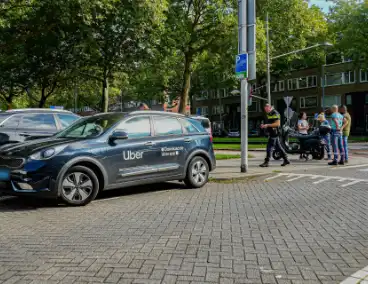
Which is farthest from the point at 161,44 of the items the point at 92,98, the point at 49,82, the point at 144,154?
the point at 92,98

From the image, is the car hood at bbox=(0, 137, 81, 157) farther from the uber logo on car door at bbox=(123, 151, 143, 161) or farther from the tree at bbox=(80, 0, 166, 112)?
the tree at bbox=(80, 0, 166, 112)

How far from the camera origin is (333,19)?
38.4 meters

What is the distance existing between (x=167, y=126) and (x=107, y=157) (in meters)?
1.74

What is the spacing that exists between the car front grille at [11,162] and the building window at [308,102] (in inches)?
2192

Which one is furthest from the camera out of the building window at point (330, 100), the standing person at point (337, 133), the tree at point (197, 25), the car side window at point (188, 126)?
the building window at point (330, 100)

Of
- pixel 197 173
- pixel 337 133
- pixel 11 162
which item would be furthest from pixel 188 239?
pixel 337 133

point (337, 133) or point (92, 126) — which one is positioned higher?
point (92, 126)

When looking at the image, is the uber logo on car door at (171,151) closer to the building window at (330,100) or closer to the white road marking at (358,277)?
the white road marking at (358,277)

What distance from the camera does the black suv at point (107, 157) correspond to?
676 cm

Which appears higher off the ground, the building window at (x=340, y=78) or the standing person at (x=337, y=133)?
the building window at (x=340, y=78)

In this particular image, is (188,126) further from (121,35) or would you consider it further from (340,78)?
(340,78)

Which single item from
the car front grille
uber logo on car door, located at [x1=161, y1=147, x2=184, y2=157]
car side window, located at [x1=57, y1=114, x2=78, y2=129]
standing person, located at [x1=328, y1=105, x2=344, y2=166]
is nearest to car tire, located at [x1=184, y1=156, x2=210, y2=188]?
uber logo on car door, located at [x1=161, y1=147, x2=184, y2=157]

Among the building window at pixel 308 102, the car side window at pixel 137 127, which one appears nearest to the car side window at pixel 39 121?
the car side window at pixel 137 127

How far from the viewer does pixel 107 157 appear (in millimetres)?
7410
